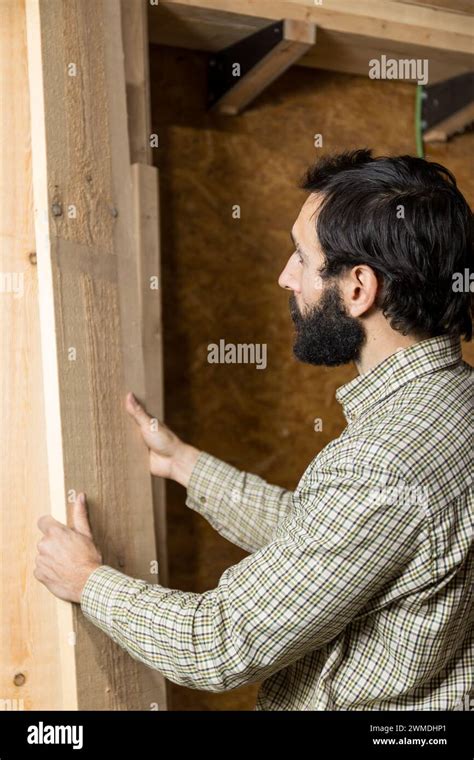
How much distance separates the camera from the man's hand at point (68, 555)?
1.58 m

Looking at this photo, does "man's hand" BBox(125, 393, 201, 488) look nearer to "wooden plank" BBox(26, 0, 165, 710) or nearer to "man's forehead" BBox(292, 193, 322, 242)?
"wooden plank" BBox(26, 0, 165, 710)

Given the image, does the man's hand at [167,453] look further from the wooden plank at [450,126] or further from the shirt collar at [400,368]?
the wooden plank at [450,126]

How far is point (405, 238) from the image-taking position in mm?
1565

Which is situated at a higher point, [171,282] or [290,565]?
[171,282]

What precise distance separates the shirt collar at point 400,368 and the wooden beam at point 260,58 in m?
1.14

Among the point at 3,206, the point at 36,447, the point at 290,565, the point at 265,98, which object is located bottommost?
the point at 290,565

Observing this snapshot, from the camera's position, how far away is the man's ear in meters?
1.59

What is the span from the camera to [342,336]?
63.9 inches

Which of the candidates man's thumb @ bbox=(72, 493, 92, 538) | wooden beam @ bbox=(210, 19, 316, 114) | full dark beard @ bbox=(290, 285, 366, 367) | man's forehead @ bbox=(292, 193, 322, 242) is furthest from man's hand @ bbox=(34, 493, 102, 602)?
wooden beam @ bbox=(210, 19, 316, 114)

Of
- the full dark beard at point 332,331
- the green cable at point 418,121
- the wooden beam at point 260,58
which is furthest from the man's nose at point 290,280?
the green cable at point 418,121

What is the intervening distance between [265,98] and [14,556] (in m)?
1.66

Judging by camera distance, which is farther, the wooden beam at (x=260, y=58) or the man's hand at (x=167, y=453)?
the wooden beam at (x=260, y=58)

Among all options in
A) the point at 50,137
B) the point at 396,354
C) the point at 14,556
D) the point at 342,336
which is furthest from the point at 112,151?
the point at 14,556

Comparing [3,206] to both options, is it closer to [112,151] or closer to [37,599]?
[112,151]
